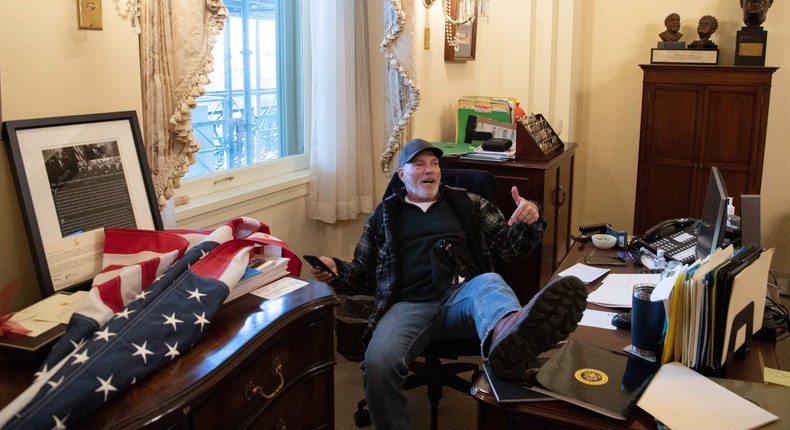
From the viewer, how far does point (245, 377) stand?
163cm

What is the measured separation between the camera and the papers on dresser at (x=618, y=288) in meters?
2.22

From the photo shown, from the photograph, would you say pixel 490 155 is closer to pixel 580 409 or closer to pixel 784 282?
pixel 580 409

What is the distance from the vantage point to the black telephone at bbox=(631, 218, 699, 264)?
2553 millimetres

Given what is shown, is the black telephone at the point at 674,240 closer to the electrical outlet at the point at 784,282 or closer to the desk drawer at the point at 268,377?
the desk drawer at the point at 268,377

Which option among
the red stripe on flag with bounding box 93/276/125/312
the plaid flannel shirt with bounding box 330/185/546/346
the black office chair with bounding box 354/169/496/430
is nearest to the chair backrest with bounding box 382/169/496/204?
the black office chair with bounding box 354/169/496/430

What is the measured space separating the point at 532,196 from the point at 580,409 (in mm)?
1923

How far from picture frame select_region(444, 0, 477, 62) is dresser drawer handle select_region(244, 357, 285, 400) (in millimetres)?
2696

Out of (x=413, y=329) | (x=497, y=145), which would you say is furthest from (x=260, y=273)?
(x=497, y=145)

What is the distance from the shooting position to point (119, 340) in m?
1.43

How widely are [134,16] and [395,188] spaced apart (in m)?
1.27

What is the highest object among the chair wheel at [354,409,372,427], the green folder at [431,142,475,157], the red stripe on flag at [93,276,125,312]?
the green folder at [431,142,475,157]

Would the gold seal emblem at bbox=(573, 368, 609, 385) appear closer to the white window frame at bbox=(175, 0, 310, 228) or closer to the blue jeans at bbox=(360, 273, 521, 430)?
the blue jeans at bbox=(360, 273, 521, 430)

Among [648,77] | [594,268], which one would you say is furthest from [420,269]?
[648,77]

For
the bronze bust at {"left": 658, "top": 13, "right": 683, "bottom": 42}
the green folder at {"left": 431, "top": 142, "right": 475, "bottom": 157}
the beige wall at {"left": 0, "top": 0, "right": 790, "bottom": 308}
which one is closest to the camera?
the green folder at {"left": 431, "top": 142, "right": 475, "bottom": 157}
